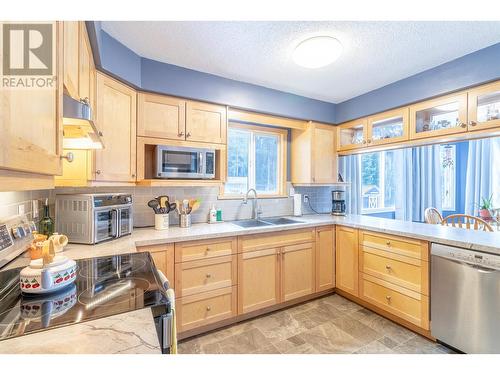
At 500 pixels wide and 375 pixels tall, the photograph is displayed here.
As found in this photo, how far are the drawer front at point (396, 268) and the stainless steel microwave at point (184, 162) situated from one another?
69.7 inches

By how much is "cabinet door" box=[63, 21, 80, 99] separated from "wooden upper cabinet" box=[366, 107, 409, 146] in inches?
107

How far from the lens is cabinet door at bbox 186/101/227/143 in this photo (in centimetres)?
216

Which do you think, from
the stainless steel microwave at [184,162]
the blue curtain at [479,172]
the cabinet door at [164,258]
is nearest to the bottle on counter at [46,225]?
the cabinet door at [164,258]

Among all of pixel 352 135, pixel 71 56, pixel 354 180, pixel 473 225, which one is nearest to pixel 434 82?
pixel 352 135

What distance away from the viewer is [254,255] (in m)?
2.17

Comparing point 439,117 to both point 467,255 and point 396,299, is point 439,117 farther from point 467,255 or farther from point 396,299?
point 396,299

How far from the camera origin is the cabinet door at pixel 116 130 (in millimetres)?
1680

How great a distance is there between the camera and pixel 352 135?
301 cm

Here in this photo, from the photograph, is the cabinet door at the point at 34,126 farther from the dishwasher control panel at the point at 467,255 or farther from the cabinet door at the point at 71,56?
the dishwasher control panel at the point at 467,255

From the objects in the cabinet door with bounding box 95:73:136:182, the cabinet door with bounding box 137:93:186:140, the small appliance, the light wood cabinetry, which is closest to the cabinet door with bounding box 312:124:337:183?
the light wood cabinetry

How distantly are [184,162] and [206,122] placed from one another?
46cm

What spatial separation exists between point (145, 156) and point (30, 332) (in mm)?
1650
